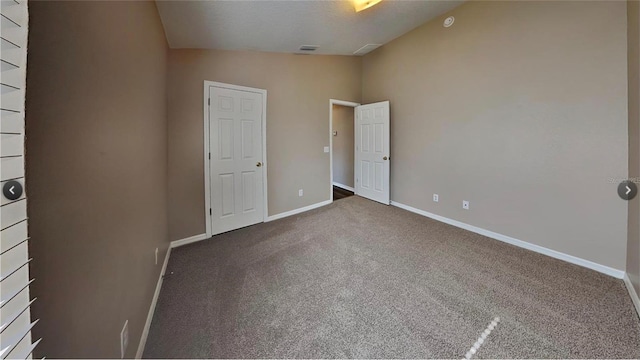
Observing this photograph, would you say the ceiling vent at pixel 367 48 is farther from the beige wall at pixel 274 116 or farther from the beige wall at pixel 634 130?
the beige wall at pixel 634 130

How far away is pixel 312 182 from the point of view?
3.99m

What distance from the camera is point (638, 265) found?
A: 5.56 ft

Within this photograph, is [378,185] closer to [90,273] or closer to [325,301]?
[325,301]

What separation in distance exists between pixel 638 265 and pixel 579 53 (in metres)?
1.86

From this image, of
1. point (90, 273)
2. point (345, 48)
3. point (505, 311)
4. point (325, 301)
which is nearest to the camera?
point (90, 273)

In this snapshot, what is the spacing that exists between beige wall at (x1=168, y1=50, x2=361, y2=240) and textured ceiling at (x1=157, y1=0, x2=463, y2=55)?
0.68ft

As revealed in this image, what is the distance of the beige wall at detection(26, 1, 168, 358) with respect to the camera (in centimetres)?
62

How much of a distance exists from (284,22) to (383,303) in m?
2.83

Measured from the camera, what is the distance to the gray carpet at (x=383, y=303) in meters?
1.35

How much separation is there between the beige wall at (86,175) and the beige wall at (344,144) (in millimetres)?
4284

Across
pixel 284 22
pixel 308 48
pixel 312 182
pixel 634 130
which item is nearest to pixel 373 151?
pixel 312 182

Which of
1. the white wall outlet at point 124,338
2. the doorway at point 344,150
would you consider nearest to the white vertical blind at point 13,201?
the white wall outlet at point 124,338

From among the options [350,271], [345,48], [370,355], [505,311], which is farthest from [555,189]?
[345,48]

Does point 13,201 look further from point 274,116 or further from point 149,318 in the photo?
point 274,116
